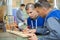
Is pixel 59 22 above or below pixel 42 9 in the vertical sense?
below

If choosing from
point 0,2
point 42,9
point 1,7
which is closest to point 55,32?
point 42,9

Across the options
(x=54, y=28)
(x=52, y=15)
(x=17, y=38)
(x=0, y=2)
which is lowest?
(x=17, y=38)

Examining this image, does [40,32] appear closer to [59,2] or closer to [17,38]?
[17,38]

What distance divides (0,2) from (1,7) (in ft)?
1.01

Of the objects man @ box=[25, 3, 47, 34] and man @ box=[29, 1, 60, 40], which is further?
man @ box=[25, 3, 47, 34]

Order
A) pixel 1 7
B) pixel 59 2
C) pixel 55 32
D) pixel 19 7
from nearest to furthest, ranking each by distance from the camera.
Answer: pixel 55 32
pixel 1 7
pixel 59 2
pixel 19 7

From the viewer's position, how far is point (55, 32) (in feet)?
5.65

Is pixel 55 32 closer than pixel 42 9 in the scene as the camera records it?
Yes

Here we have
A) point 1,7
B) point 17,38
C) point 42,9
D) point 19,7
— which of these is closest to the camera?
point 42,9

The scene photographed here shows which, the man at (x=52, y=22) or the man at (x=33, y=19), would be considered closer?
the man at (x=52, y=22)

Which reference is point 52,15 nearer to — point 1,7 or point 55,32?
point 55,32

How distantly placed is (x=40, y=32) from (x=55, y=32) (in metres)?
0.51

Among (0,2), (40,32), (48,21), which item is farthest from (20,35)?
(0,2)

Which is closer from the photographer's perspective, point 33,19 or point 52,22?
point 52,22
